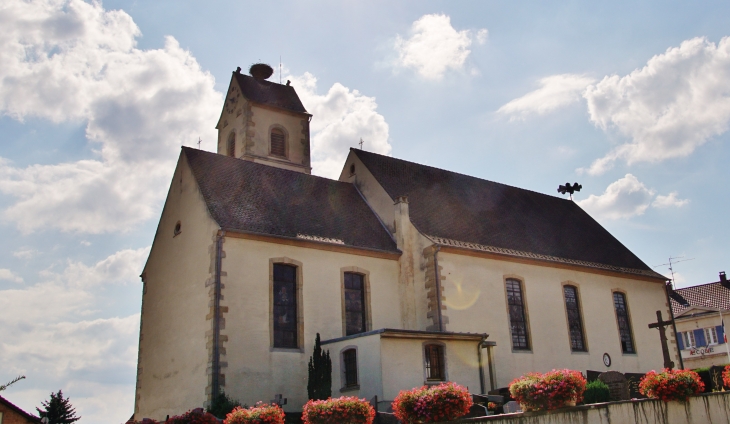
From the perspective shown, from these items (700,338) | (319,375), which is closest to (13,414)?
(319,375)

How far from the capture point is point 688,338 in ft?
132

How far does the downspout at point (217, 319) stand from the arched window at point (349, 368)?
364 centimetres

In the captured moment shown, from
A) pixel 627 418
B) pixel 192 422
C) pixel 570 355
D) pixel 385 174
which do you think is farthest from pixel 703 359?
pixel 192 422

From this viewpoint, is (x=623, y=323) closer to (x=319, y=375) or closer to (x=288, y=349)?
(x=319, y=375)

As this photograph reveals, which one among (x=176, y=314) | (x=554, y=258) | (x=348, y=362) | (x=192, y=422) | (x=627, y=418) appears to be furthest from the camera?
(x=554, y=258)

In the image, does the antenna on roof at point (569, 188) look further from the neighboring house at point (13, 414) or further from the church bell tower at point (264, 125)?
the neighboring house at point (13, 414)

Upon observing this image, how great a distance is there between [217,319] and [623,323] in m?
18.0

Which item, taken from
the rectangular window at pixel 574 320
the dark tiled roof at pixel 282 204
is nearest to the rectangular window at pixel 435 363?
the dark tiled roof at pixel 282 204

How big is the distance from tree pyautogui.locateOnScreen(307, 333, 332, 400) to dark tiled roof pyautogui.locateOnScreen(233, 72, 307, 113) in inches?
618

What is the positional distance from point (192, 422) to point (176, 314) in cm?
882

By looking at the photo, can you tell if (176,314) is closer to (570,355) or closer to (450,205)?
(450,205)

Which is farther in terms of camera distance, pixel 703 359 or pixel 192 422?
pixel 703 359

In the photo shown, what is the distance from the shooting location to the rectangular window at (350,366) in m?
20.0

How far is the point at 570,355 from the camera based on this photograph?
26.3 m
